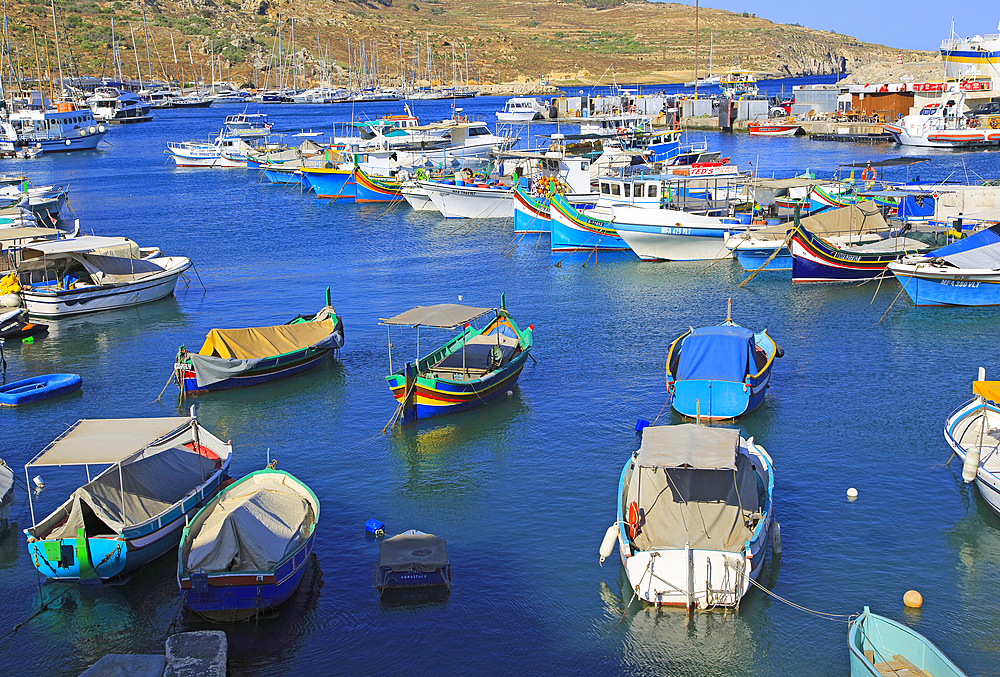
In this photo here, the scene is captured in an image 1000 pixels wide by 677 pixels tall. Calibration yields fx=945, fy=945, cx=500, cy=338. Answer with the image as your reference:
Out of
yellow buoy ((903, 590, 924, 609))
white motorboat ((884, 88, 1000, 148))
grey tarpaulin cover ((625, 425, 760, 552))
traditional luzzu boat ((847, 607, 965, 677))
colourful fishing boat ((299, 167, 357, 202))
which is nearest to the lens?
traditional luzzu boat ((847, 607, 965, 677))

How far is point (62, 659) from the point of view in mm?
16516

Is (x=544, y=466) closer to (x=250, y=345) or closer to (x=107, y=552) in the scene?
(x=107, y=552)

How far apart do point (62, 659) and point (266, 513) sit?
4.26 metres

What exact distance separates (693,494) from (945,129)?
84.1 metres

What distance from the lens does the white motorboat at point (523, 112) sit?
137000mm

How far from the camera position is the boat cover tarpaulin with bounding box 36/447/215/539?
1828 cm

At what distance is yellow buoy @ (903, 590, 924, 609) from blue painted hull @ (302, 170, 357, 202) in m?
60.5

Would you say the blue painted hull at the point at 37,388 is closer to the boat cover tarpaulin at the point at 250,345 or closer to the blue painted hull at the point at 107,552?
the boat cover tarpaulin at the point at 250,345

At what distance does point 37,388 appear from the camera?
30.3m

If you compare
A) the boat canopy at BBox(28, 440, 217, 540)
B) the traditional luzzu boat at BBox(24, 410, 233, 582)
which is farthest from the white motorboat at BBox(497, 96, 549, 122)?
the boat canopy at BBox(28, 440, 217, 540)

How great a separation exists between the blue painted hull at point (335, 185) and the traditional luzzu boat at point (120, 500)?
53.6 meters

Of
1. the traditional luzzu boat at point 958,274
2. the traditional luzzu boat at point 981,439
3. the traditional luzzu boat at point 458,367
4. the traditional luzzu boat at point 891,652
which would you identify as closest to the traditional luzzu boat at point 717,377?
the traditional luzzu boat at point 458,367

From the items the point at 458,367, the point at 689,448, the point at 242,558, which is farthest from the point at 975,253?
the point at 242,558

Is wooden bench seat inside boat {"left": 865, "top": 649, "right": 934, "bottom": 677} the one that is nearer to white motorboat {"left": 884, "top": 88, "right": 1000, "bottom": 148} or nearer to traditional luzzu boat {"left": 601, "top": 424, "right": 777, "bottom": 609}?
traditional luzzu boat {"left": 601, "top": 424, "right": 777, "bottom": 609}
